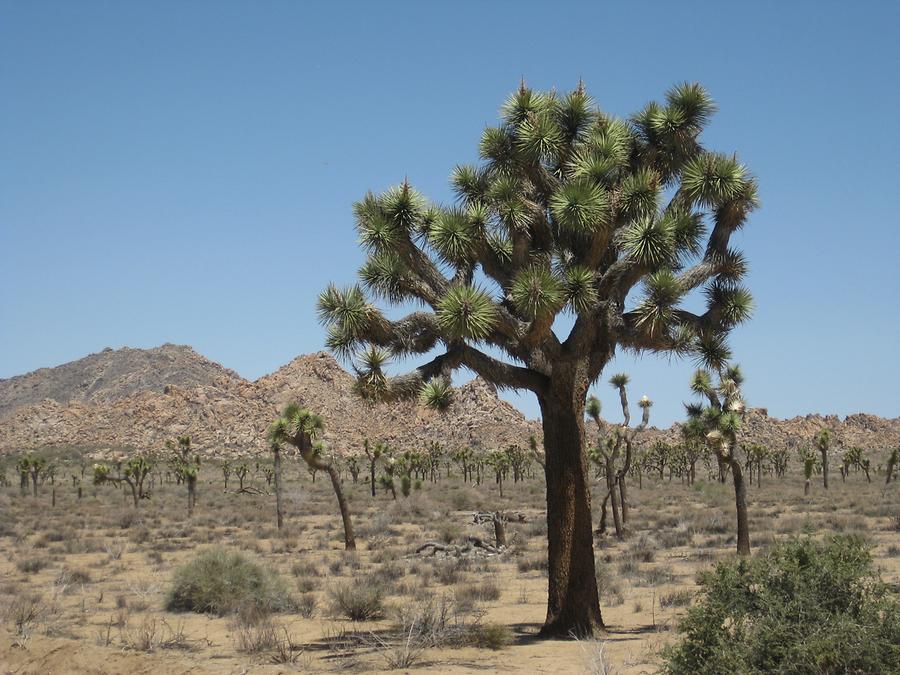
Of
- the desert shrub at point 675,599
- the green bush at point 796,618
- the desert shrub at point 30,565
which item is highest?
the green bush at point 796,618

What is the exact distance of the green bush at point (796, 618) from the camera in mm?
6480

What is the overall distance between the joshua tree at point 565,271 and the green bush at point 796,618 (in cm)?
418

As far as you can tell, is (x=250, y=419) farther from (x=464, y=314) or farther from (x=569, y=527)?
(x=464, y=314)

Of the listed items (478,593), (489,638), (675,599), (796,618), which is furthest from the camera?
(478,593)

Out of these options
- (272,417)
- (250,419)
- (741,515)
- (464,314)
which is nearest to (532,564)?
(741,515)

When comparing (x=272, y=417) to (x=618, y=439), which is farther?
(x=272, y=417)

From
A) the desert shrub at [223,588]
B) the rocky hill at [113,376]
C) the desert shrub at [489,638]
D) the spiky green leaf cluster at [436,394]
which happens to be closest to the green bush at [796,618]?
the desert shrub at [489,638]

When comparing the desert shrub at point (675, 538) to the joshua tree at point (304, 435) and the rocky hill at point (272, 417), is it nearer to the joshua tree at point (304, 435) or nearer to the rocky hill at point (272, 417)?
the joshua tree at point (304, 435)

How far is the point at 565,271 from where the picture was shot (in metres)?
12.0

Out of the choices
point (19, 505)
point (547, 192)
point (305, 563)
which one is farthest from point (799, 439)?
point (547, 192)

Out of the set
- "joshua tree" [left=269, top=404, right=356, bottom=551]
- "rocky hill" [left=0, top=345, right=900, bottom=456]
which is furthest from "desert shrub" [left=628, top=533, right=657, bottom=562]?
"rocky hill" [left=0, top=345, right=900, bottom=456]

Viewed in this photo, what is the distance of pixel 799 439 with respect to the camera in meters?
126

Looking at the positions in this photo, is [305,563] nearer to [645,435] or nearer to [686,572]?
[686,572]

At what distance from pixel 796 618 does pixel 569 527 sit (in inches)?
202
